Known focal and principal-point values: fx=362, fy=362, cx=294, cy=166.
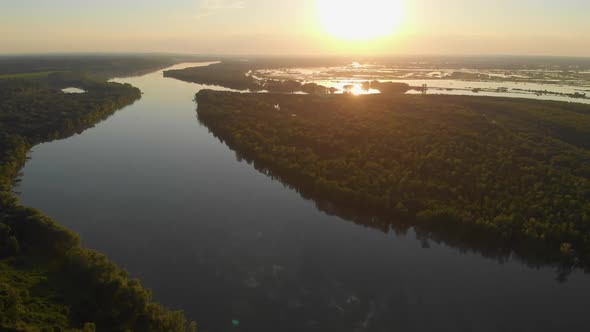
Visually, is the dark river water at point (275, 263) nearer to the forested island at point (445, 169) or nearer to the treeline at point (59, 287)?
the forested island at point (445, 169)

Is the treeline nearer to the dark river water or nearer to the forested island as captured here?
the dark river water

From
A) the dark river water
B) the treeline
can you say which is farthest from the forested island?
the treeline

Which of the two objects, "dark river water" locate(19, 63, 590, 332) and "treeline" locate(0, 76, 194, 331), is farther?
"dark river water" locate(19, 63, 590, 332)

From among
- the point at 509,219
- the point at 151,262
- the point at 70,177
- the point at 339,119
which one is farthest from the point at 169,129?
the point at 509,219

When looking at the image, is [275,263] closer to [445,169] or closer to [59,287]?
[59,287]

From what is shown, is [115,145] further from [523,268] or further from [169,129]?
[523,268]

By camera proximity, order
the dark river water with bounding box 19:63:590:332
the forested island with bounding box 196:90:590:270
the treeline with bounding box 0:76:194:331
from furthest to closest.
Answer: the forested island with bounding box 196:90:590:270 → the dark river water with bounding box 19:63:590:332 → the treeline with bounding box 0:76:194:331

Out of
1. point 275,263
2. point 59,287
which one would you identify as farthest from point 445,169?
point 59,287

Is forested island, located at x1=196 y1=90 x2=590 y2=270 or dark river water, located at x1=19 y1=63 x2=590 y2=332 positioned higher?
forested island, located at x1=196 y1=90 x2=590 y2=270
